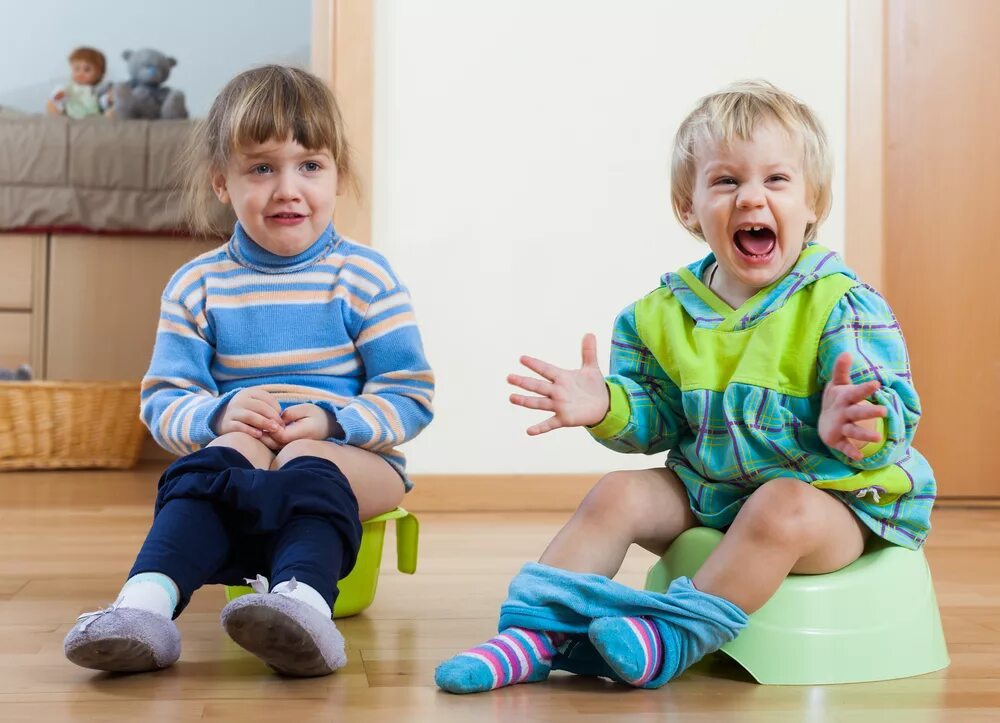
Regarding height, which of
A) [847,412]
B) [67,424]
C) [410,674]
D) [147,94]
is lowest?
[410,674]

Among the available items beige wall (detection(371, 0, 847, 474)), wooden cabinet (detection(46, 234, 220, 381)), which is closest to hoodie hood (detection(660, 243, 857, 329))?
beige wall (detection(371, 0, 847, 474))

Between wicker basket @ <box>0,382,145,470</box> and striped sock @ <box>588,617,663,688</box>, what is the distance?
2.11m

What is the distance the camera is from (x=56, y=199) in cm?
300

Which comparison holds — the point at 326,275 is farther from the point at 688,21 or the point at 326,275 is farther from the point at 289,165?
the point at 688,21

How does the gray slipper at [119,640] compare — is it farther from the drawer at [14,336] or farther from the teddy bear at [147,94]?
the teddy bear at [147,94]

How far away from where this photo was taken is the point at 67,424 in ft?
8.91

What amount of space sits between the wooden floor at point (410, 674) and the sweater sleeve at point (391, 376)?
0.19 m

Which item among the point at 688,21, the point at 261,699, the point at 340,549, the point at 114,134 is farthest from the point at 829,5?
the point at 114,134

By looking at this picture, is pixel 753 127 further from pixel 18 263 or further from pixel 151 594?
pixel 18 263

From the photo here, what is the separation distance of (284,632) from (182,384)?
1.34ft

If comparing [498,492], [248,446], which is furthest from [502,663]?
[498,492]

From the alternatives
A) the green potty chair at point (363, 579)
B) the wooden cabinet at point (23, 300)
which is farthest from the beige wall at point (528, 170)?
the wooden cabinet at point (23, 300)

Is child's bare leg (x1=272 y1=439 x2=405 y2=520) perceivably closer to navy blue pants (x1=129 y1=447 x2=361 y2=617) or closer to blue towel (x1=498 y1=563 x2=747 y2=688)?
navy blue pants (x1=129 y1=447 x2=361 y2=617)

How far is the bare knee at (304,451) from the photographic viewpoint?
3.40ft
